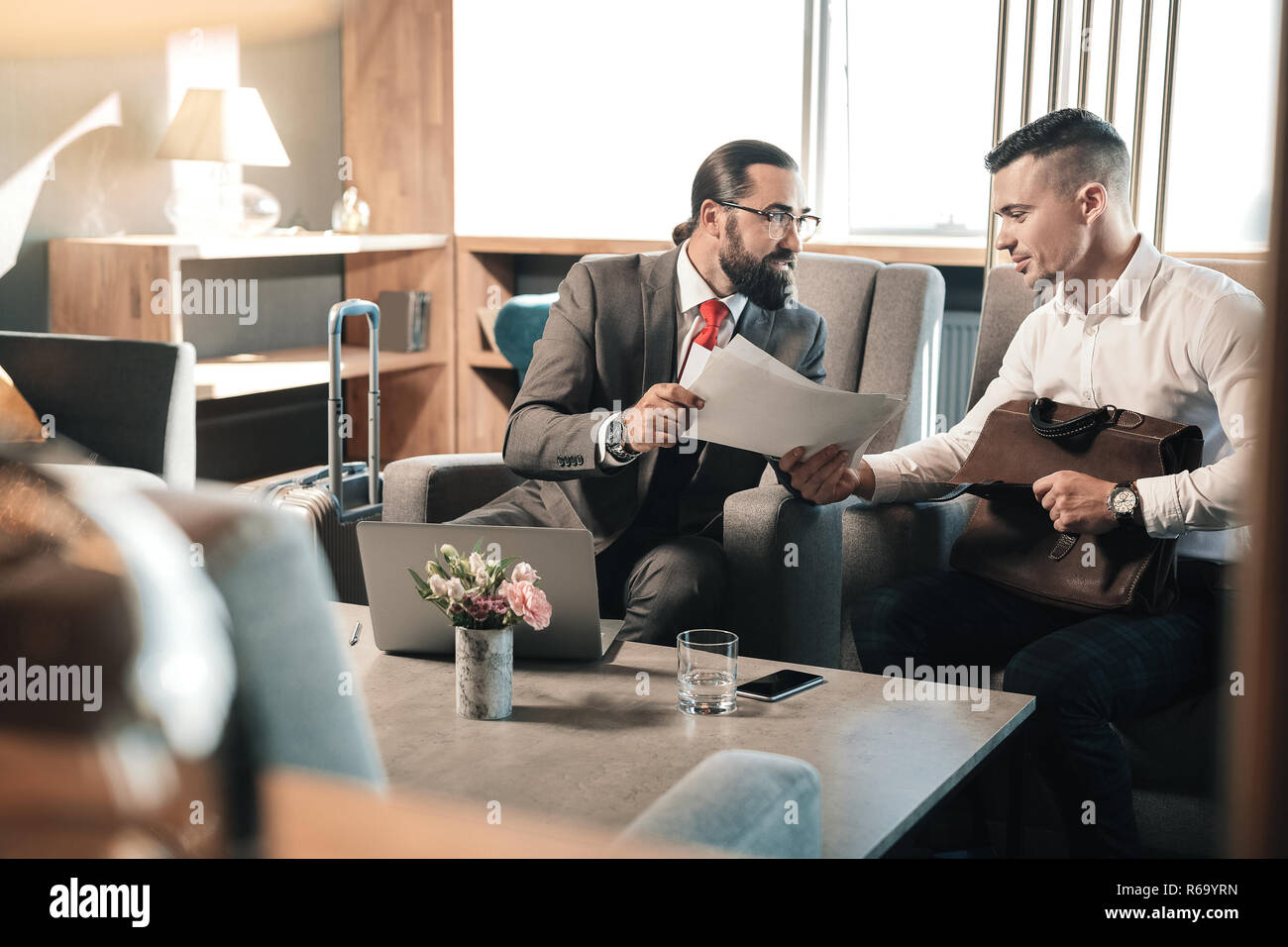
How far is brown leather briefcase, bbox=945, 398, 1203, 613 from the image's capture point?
74.0 inches

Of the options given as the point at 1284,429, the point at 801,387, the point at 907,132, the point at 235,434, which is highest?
the point at 907,132

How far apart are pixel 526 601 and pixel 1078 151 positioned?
130 centimetres

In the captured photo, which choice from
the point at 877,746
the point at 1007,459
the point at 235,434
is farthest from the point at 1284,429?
the point at 235,434

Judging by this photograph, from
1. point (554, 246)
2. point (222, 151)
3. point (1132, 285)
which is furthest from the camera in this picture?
point (554, 246)

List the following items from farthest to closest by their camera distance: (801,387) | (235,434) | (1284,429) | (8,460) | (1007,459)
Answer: (235,434), (1007,459), (801,387), (8,460), (1284,429)

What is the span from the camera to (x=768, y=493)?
7.32ft

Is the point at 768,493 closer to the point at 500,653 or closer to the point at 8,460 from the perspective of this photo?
the point at 500,653

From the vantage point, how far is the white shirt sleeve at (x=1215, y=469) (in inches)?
71.0

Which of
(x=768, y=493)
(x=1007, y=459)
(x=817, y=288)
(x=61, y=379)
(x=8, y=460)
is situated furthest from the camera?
(x=61, y=379)

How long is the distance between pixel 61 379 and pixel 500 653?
89.4 inches

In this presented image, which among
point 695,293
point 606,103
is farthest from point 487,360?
point 695,293

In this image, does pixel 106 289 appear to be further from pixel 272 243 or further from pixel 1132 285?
pixel 1132 285

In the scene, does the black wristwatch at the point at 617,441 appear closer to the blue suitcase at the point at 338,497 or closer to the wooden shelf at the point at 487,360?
the blue suitcase at the point at 338,497

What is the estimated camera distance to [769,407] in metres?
1.92
